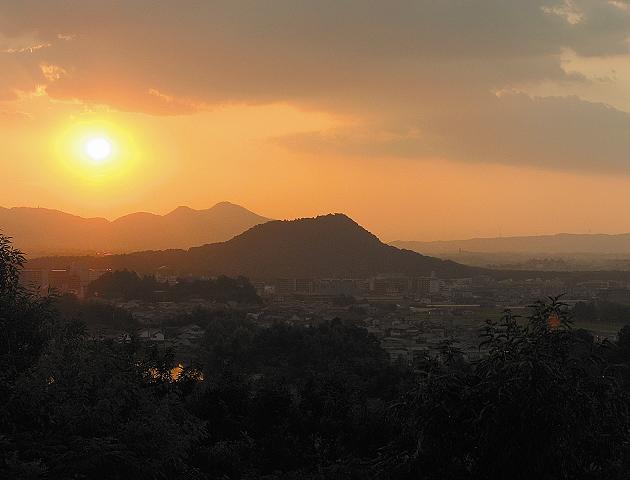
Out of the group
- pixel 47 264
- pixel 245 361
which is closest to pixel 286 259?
pixel 47 264

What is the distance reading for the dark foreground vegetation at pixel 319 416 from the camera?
677cm

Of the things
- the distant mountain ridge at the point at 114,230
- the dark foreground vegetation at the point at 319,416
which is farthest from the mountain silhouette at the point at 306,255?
the dark foreground vegetation at the point at 319,416

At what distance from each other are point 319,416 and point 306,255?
70.1 metres

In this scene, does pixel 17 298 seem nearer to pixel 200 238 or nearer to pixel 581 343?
pixel 581 343

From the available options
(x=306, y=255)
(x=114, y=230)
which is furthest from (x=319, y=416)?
(x=114, y=230)

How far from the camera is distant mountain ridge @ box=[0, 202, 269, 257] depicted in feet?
353

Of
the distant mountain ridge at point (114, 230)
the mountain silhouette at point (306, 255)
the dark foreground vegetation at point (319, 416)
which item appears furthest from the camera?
the distant mountain ridge at point (114, 230)

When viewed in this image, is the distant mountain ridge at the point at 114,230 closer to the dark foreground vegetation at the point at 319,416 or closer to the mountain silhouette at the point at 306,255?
the mountain silhouette at the point at 306,255

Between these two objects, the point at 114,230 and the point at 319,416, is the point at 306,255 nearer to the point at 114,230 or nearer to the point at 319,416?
the point at 114,230

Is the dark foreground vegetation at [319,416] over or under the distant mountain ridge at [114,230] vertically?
under

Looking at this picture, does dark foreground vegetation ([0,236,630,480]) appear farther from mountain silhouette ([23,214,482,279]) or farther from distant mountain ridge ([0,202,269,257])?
distant mountain ridge ([0,202,269,257])

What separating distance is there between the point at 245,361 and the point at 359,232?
190 feet

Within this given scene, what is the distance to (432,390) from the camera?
7.14 meters

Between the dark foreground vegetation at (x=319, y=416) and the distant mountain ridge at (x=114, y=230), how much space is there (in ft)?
264
